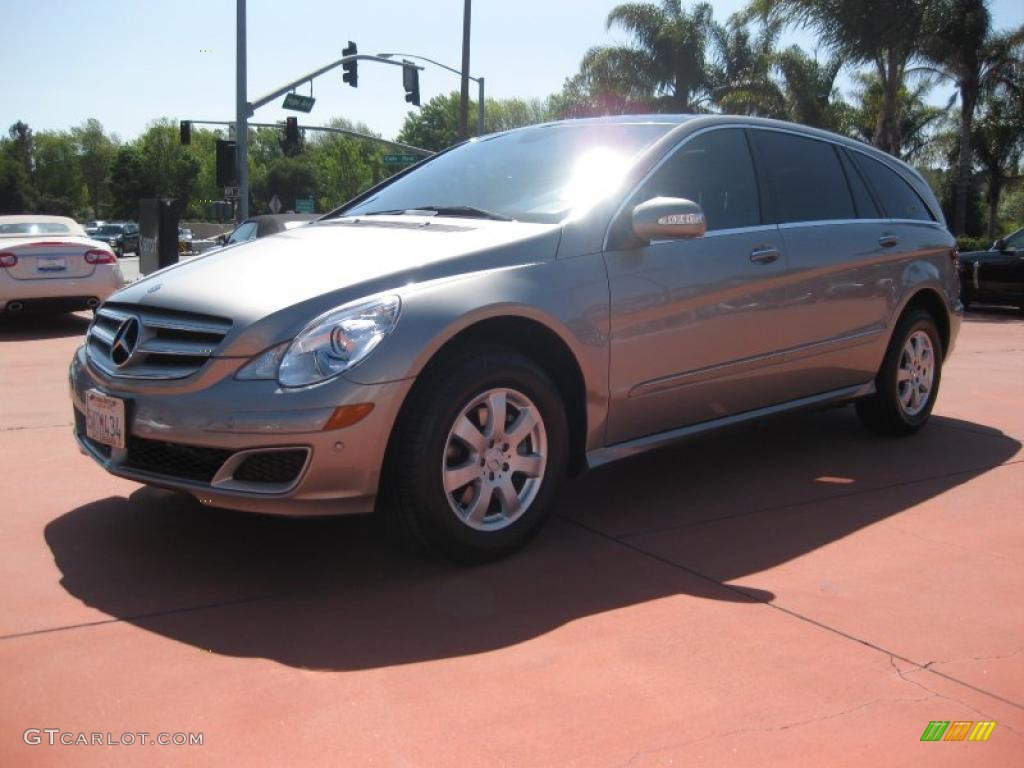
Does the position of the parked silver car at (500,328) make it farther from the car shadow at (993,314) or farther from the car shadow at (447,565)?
the car shadow at (993,314)

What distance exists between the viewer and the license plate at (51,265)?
10922 mm

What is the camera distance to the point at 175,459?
361cm

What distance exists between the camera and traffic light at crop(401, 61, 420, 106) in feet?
94.3

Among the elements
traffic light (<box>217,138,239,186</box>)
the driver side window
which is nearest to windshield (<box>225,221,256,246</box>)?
traffic light (<box>217,138,239,186</box>)

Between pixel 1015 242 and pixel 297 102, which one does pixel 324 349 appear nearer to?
pixel 1015 242

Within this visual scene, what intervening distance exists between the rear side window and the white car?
8.02 metres

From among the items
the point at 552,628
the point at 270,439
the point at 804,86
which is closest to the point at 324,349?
the point at 270,439

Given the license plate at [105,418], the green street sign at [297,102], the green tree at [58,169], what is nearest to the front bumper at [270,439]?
the license plate at [105,418]

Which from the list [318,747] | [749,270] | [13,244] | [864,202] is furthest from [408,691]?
[13,244]

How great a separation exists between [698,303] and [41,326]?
959 centimetres

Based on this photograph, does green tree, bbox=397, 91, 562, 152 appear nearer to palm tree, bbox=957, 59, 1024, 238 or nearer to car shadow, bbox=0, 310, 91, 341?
palm tree, bbox=957, 59, 1024, 238

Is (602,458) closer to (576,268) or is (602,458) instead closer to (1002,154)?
(576,268)

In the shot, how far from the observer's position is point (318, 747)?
256 centimetres

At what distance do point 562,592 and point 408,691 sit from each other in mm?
871
